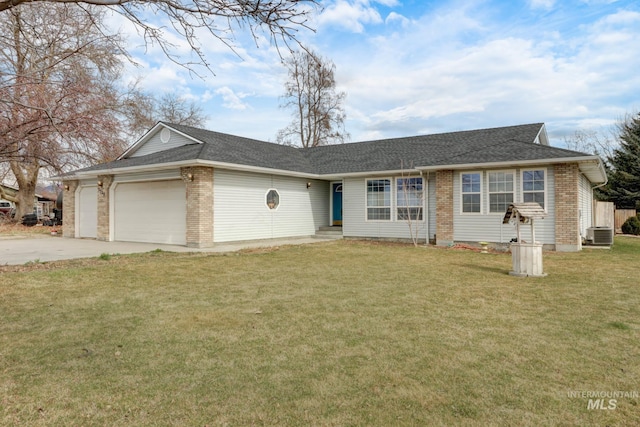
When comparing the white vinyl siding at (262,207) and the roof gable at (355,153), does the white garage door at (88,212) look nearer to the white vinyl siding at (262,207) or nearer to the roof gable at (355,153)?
the roof gable at (355,153)

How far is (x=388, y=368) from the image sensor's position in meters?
3.29

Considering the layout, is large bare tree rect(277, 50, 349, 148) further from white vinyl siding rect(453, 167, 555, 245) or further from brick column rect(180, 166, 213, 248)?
white vinyl siding rect(453, 167, 555, 245)

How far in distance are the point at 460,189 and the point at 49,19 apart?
12.1 m

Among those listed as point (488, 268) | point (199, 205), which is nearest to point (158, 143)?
point (199, 205)

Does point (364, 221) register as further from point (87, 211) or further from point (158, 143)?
point (87, 211)

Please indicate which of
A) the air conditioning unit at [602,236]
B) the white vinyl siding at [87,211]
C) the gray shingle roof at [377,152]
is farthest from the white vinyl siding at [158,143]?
the air conditioning unit at [602,236]

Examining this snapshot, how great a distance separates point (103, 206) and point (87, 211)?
2.09m

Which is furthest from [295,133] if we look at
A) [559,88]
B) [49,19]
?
[49,19]

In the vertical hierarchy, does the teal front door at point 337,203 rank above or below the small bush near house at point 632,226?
above

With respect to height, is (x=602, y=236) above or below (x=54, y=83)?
below

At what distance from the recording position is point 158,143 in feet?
54.6

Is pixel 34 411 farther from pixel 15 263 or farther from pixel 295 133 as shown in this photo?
pixel 295 133

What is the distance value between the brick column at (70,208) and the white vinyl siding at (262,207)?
8.92 metres

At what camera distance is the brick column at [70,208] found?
17703mm
